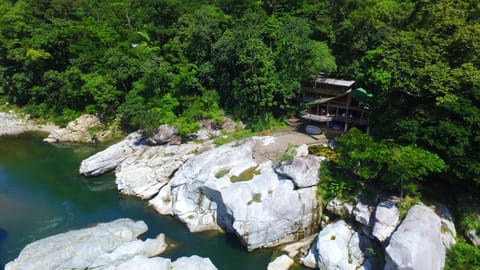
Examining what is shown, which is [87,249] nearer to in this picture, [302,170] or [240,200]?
[240,200]

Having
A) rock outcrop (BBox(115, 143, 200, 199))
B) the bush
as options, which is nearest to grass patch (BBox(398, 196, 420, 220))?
the bush

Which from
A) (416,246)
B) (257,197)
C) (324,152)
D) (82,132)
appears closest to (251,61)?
(324,152)

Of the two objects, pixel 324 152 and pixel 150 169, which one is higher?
pixel 324 152

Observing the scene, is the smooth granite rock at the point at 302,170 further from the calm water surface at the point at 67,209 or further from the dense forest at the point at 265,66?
the calm water surface at the point at 67,209

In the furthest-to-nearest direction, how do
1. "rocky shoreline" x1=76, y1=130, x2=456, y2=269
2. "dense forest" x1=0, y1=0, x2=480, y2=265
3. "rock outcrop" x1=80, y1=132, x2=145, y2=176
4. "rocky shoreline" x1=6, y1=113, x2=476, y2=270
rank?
"rock outcrop" x1=80, y1=132, x2=145, y2=176, "dense forest" x1=0, y1=0, x2=480, y2=265, "rocky shoreline" x1=6, y1=113, x2=476, y2=270, "rocky shoreline" x1=76, y1=130, x2=456, y2=269

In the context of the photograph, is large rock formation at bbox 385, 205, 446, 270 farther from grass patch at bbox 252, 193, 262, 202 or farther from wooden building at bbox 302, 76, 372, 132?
wooden building at bbox 302, 76, 372, 132

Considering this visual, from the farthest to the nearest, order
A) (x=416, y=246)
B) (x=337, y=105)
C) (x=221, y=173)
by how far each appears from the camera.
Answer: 1. (x=337, y=105)
2. (x=221, y=173)
3. (x=416, y=246)

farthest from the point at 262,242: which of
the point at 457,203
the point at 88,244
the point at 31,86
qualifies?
the point at 31,86
